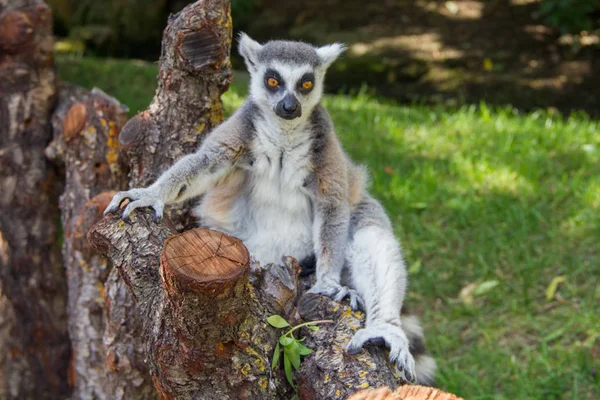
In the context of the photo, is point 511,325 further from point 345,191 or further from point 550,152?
point 550,152

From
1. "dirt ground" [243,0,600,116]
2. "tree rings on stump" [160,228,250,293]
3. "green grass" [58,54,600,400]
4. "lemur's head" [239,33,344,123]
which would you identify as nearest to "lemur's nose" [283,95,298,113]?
"lemur's head" [239,33,344,123]

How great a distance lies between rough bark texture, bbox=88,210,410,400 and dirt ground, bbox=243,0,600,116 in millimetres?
6234

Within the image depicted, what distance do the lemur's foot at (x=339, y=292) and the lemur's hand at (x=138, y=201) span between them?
79cm

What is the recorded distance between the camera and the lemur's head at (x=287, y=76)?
11.1ft

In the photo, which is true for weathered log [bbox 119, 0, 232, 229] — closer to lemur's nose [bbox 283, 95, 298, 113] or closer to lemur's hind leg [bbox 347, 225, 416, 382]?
lemur's nose [bbox 283, 95, 298, 113]

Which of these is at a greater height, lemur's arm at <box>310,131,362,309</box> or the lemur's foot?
lemur's arm at <box>310,131,362,309</box>

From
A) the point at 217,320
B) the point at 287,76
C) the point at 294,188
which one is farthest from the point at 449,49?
the point at 217,320

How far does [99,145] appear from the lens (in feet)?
12.6

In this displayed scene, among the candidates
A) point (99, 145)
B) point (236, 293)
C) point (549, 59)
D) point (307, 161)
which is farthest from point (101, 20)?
point (236, 293)

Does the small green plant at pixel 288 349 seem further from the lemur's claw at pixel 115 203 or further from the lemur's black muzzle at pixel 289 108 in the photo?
the lemur's black muzzle at pixel 289 108

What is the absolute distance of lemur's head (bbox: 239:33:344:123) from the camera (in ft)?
11.1

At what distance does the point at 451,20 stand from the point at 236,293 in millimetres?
9014

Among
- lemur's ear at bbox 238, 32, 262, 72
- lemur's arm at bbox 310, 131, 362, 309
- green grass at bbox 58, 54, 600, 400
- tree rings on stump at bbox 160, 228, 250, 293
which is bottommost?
green grass at bbox 58, 54, 600, 400

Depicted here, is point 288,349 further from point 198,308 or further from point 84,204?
point 84,204
